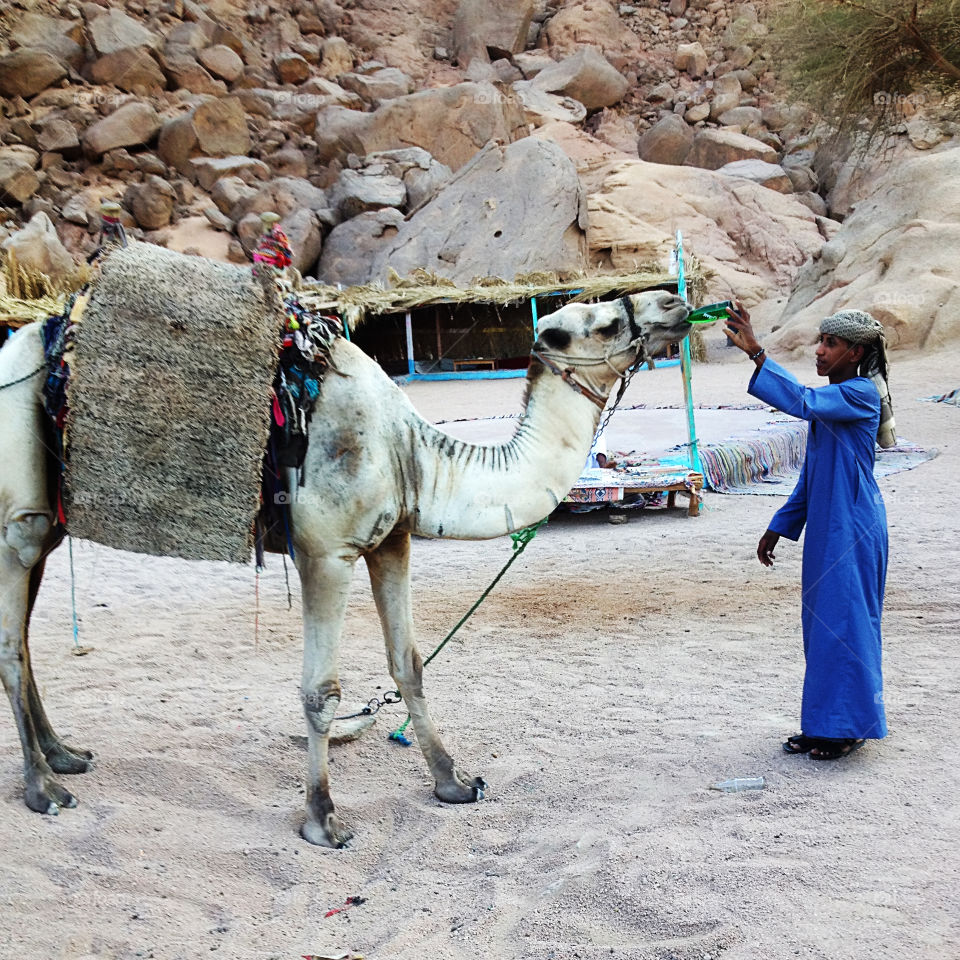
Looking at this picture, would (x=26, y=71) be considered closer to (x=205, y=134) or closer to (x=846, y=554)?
(x=205, y=134)

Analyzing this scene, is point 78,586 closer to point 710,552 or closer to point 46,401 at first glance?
point 46,401

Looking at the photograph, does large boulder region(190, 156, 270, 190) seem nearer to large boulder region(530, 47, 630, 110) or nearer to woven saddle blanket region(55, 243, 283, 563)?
large boulder region(530, 47, 630, 110)

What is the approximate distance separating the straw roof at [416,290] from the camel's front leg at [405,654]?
10.2 meters

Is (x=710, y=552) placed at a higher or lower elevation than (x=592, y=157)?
lower

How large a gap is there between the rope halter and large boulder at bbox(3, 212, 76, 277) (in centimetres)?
1795

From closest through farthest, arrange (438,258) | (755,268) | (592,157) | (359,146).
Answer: (438,258) < (755,268) < (359,146) < (592,157)

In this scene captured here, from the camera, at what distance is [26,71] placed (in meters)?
28.4

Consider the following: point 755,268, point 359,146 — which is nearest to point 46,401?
point 755,268

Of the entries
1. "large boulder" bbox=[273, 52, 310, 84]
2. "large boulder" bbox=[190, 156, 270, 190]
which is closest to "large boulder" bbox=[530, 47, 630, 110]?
"large boulder" bbox=[273, 52, 310, 84]

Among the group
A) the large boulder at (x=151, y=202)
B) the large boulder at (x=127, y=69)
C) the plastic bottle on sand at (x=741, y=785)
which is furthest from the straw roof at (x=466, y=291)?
the large boulder at (x=127, y=69)

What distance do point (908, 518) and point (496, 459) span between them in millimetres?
→ 5559

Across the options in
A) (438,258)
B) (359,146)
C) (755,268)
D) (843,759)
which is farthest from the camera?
(359,146)

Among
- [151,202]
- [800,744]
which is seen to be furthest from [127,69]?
[800,744]

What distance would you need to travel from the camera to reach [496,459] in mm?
3271
